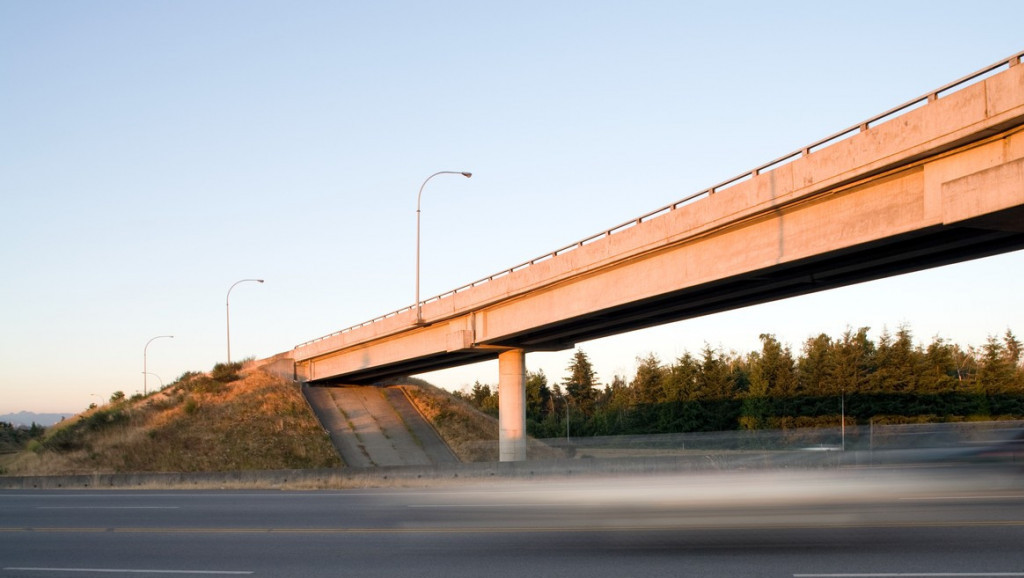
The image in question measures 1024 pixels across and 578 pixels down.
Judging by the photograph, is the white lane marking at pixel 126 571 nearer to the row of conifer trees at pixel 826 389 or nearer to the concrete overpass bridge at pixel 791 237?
the concrete overpass bridge at pixel 791 237

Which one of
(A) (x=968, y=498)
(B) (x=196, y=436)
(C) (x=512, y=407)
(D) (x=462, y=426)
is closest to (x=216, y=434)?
(B) (x=196, y=436)

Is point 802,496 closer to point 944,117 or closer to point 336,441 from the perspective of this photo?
point 944,117

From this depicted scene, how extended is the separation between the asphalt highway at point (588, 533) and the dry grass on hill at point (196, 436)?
86.3ft

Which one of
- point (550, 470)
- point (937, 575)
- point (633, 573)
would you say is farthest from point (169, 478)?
point (937, 575)

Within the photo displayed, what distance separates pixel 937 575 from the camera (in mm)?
9484

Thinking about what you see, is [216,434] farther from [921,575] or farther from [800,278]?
[921,575]

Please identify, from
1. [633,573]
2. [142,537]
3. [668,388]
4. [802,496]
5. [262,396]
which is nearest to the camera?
[633,573]

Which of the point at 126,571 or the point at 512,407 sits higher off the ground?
the point at 126,571

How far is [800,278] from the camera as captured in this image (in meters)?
27.7

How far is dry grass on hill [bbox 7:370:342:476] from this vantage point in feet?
151

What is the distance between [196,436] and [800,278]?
36.5 meters

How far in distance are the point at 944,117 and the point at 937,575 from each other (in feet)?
41.4

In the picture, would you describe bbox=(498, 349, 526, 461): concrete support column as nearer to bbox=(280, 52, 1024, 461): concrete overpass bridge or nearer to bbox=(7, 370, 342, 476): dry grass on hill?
bbox=(280, 52, 1024, 461): concrete overpass bridge

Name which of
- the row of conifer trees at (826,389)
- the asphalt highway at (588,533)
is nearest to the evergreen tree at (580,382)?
the row of conifer trees at (826,389)
